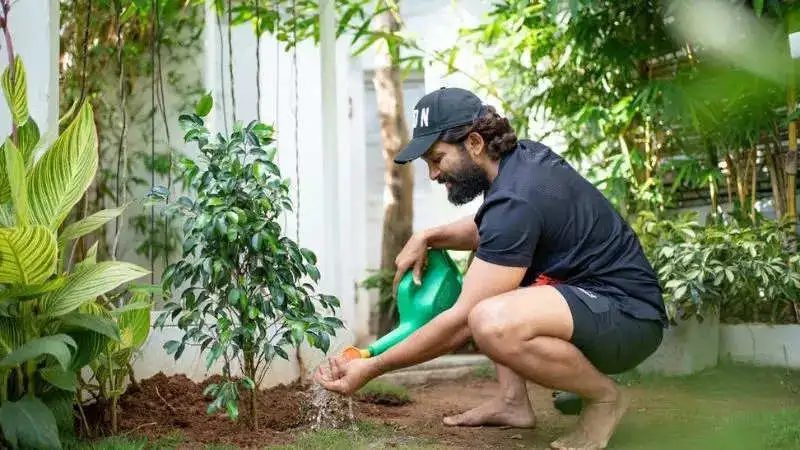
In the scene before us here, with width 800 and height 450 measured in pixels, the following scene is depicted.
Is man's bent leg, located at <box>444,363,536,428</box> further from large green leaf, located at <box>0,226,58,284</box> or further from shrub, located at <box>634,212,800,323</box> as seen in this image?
large green leaf, located at <box>0,226,58,284</box>

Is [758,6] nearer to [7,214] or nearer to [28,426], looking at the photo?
[7,214]

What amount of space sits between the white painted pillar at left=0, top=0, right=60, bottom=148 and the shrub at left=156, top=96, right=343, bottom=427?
0.54 metres

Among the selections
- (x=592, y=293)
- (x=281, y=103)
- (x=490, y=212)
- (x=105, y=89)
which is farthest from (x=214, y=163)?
(x=281, y=103)

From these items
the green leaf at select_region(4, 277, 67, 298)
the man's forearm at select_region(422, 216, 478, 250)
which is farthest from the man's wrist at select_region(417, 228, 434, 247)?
the green leaf at select_region(4, 277, 67, 298)

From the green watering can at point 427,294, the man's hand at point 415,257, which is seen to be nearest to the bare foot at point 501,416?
the green watering can at point 427,294

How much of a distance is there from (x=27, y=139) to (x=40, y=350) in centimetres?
72

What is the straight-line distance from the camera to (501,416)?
321 cm

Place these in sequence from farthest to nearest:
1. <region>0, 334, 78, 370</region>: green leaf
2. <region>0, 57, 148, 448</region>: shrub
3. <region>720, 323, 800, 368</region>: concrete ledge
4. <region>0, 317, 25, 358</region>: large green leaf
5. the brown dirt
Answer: <region>720, 323, 800, 368</region>: concrete ledge, the brown dirt, <region>0, 317, 25, 358</region>: large green leaf, <region>0, 57, 148, 448</region>: shrub, <region>0, 334, 78, 370</region>: green leaf

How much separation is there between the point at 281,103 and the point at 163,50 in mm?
865

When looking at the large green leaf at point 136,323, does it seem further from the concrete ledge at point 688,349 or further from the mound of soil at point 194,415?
the concrete ledge at point 688,349

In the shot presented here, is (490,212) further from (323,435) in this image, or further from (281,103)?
(281,103)

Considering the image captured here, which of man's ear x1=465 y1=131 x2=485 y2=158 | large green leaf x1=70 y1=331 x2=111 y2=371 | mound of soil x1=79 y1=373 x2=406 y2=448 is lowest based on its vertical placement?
mound of soil x1=79 y1=373 x2=406 y2=448

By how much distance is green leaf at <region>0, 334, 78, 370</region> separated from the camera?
7.02 ft

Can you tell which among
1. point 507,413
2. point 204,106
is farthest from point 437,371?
point 204,106
